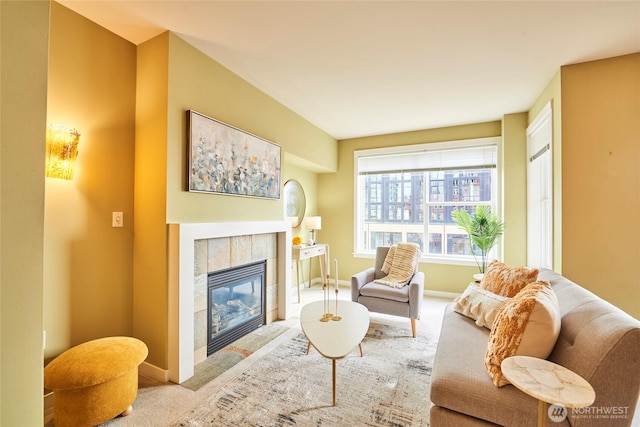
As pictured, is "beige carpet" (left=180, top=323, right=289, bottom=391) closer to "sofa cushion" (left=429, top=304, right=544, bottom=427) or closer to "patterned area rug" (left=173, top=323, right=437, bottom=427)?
"patterned area rug" (left=173, top=323, right=437, bottom=427)

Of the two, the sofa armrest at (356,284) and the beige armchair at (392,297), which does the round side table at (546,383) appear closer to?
the beige armchair at (392,297)

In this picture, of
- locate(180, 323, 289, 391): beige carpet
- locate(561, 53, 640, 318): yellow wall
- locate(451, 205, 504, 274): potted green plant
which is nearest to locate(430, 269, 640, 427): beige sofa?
locate(561, 53, 640, 318): yellow wall

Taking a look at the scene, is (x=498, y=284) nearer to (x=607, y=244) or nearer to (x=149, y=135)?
(x=607, y=244)

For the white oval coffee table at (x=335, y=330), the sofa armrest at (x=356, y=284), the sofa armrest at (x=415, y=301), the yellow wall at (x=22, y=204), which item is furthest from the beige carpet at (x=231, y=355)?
the sofa armrest at (x=415, y=301)

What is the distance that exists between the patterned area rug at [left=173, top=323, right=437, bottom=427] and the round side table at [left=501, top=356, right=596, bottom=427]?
0.87 m

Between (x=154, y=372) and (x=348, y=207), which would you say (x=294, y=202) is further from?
(x=154, y=372)

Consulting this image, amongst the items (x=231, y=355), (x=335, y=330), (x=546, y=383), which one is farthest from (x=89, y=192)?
(x=546, y=383)

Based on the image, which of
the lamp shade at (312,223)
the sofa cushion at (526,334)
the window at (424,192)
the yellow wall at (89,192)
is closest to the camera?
the sofa cushion at (526,334)

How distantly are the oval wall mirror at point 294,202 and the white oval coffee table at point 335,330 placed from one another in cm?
198

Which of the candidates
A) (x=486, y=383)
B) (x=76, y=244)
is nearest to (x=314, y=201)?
(x=76, y=244)

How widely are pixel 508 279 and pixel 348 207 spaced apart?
3144 millimetres

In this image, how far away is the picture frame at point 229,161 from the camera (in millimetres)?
2248

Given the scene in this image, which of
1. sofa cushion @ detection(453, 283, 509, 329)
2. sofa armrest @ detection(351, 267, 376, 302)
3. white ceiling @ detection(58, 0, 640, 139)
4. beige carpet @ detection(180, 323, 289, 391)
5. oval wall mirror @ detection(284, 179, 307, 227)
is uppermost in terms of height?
white ceiling @ detection(58, 0, 640, 139)

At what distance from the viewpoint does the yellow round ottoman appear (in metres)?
1.51
